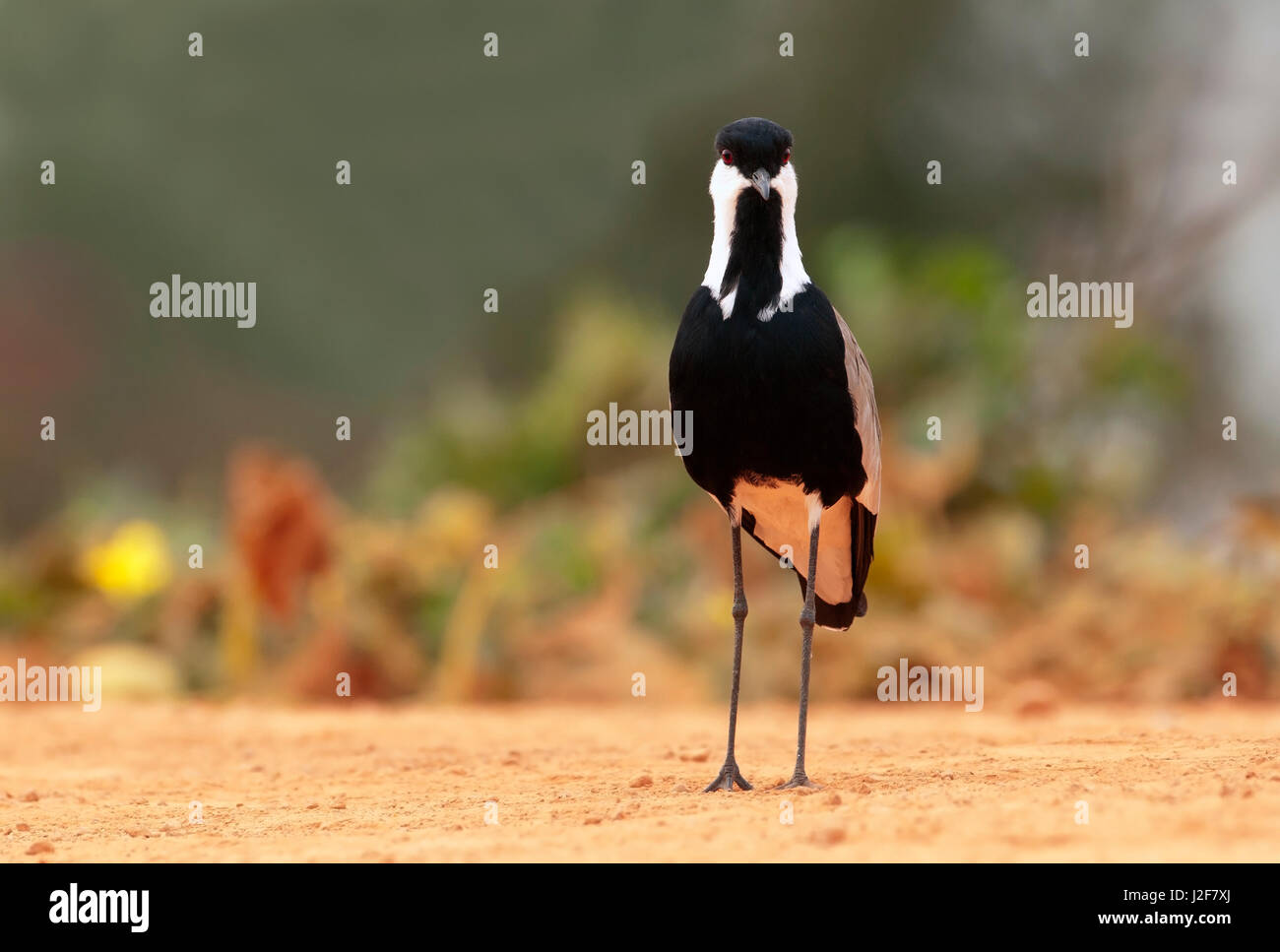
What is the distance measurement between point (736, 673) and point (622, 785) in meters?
0.56

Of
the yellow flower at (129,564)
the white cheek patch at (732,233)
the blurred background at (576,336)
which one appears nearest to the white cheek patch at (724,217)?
the white cheek patch at (732,233)

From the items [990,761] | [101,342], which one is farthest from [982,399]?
[101,342]

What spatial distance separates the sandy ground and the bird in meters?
0.68

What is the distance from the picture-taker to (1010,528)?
10.1m

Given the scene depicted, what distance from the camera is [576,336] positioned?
12.1 meters

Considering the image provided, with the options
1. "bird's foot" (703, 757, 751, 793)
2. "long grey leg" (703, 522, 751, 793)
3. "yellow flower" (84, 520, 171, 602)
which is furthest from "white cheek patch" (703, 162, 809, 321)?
"yellow flower" (84, 520, 171, 602)

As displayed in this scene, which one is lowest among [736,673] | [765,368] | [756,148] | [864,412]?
[736,673]

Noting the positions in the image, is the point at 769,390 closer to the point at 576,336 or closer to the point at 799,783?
the point at 799,783

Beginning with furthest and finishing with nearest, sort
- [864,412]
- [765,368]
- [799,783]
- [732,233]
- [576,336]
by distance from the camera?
[576,336] → [864,412] → [732,233] → [765,368] → [799,783]

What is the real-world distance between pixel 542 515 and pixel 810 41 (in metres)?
7.76

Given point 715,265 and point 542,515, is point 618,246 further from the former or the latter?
point 715,265

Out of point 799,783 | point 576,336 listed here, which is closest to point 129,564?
point 576,336

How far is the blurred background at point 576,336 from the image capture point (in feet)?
30.7

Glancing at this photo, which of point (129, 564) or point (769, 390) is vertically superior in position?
point (769, 390)
